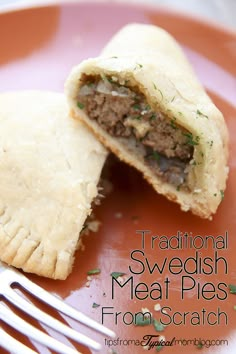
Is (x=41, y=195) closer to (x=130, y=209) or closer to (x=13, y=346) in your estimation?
(x=130, y=209)

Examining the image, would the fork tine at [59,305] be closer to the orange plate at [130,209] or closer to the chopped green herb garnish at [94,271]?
the orange plate at [130,209]

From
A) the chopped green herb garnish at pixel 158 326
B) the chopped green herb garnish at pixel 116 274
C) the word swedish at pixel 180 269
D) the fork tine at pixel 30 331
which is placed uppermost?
the word swedish at pixel 180 269

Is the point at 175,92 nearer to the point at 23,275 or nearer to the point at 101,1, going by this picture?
the point at 23,275

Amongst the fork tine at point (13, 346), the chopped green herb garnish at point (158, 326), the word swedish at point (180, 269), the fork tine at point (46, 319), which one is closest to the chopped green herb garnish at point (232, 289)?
the word swedish at point (180, 269)

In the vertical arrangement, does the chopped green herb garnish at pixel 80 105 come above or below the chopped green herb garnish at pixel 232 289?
above

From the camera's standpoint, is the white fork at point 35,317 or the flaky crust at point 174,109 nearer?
the white fork at point 35,317

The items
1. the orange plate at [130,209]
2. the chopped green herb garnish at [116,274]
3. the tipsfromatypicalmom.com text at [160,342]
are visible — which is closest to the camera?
the tipsfromatypicalmom.com text at [160,342]
